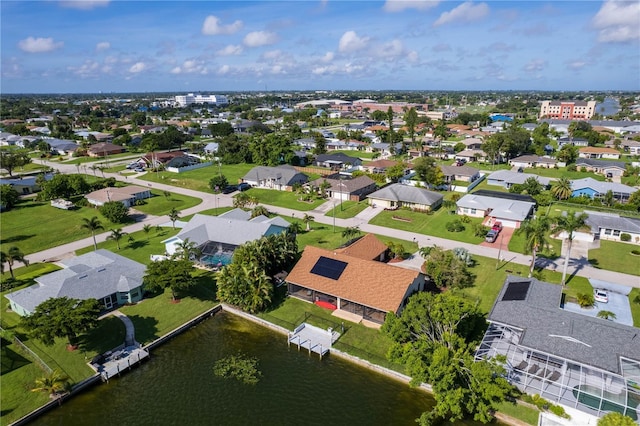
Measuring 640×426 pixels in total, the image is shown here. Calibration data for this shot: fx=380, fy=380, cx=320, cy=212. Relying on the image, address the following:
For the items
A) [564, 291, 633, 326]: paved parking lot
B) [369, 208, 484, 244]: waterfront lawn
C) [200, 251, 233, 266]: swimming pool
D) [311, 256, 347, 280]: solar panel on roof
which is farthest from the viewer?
[369, 208, 484, 244]: waterfront lawn

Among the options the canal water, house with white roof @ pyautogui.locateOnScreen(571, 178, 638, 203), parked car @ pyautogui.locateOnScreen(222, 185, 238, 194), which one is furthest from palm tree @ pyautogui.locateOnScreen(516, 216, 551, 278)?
parked car @ pyautogui.locateOnScreen(222, 185, 238, 194)

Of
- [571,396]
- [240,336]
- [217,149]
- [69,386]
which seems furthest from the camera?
[217,149]

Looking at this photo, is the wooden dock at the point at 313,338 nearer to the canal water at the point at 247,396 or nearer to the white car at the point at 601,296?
the canal water at the point at 247,396

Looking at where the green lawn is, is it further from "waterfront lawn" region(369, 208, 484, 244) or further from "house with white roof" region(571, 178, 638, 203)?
"house with white roof" region(571, 178, 638, 203)

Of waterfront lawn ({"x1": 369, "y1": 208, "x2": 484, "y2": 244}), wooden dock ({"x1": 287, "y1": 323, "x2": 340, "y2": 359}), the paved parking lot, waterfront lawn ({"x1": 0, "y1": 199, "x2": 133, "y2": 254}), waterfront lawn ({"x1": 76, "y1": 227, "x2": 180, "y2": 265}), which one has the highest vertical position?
waterfront lawn ({"x1": 0, "y1": 199, "x2": 133, "y2": 254})

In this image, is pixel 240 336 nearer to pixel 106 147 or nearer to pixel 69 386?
pixel 69 386

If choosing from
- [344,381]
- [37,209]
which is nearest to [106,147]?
[37,209]

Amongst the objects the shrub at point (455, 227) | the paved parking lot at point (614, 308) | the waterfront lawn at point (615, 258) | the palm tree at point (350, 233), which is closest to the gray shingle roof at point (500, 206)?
the shrub at point (455, 227)
